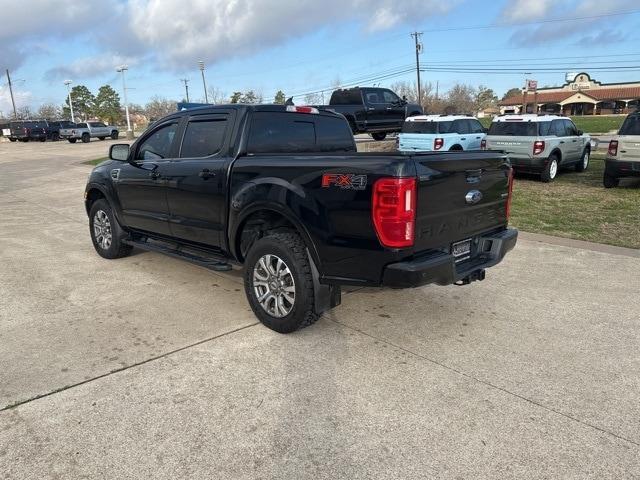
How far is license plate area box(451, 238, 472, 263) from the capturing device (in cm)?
388

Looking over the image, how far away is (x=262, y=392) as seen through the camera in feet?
10.6

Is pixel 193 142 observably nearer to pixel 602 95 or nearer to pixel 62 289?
pixel 62 289

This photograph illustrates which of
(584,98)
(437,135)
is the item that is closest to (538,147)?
(437,135)

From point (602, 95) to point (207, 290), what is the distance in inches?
4216

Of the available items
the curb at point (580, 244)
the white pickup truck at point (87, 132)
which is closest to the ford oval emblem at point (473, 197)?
the curb at point (580, 244)

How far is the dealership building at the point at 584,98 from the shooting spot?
9069 cm

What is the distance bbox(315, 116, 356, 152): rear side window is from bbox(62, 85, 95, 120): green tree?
101528 millimetres

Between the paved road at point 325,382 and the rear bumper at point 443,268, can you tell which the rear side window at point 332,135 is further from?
the rear bumper at point 443,268

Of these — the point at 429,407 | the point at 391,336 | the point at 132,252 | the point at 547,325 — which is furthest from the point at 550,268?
the point at 132,252

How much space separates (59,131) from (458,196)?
5035 centimetres

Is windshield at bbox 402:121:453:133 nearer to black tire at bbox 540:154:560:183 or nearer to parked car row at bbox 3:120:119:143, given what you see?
black tire at bbox 540:154:560:183

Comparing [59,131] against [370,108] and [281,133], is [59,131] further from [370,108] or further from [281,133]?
[281,133]

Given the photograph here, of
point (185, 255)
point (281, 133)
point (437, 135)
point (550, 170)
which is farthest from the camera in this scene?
Answer: point (437, 135)

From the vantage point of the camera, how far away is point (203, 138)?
4797mm
